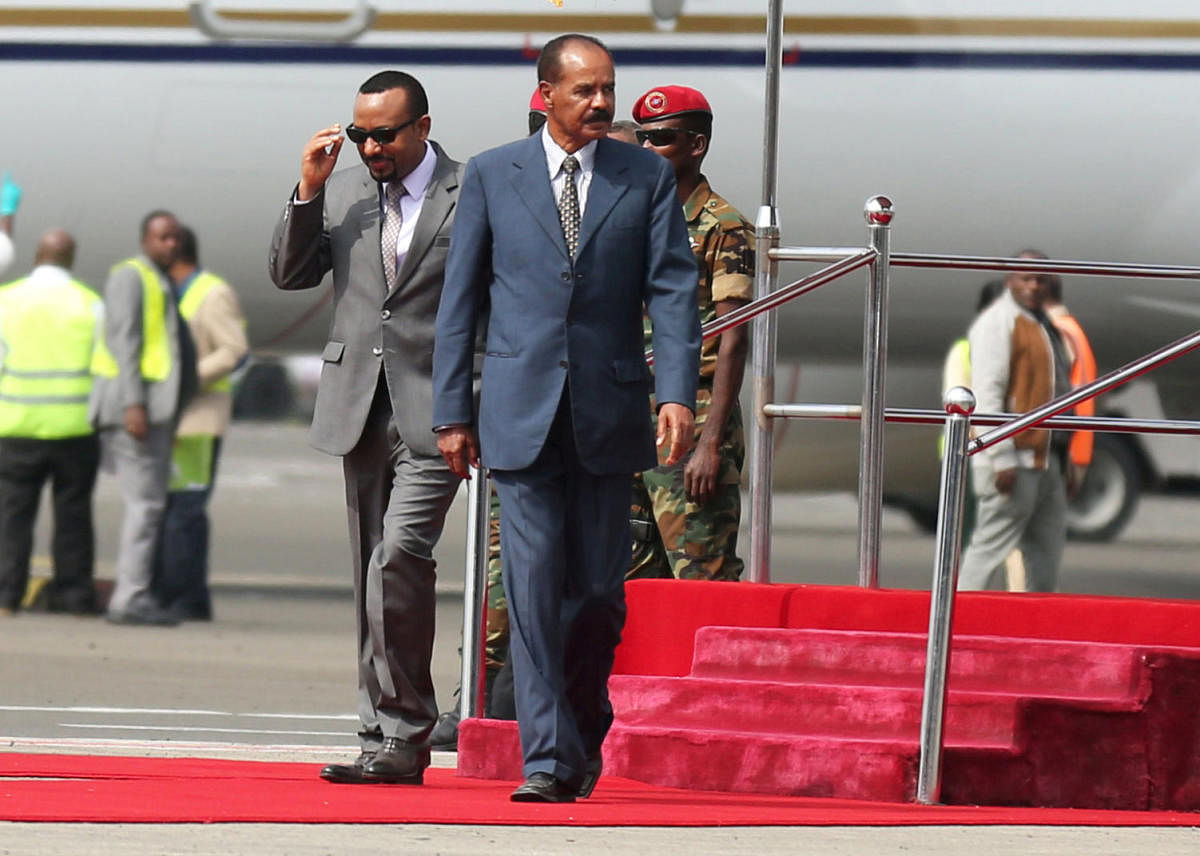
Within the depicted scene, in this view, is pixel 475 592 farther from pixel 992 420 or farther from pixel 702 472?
pixel 992 420

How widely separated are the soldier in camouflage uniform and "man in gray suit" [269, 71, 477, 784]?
1.00 meters

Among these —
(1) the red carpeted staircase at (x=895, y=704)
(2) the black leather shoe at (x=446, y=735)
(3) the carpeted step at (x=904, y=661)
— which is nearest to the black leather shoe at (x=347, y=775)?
(1) the red carpeted staircase at (x=895, y=704)

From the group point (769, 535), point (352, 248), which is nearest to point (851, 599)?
point (769, 535)

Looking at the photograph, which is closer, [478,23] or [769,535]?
[769,535]

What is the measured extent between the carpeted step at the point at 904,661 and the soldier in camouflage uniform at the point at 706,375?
0.49 metres

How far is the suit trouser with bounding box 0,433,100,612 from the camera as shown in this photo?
9.07 metres

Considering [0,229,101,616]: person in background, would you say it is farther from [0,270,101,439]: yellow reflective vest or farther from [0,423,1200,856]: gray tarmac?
[0,423,1200,856]: gray tarmac

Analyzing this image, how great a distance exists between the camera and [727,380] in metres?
5.55

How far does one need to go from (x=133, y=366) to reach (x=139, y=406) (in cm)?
14

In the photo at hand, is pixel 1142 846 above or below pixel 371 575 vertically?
below

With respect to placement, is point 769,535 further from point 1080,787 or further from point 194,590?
point 194,590

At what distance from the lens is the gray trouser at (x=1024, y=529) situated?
8664 millimetres

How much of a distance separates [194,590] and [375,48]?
1.99 meters

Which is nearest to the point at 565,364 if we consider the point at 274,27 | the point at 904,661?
the point at 904,661
